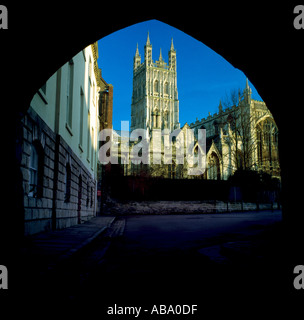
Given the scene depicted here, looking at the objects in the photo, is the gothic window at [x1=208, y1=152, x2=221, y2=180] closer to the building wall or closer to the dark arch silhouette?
the building wall

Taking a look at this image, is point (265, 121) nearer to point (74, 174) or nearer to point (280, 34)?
point (74, 174)

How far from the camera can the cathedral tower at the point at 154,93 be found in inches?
3497

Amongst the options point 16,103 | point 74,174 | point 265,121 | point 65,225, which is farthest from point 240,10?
point 265,121

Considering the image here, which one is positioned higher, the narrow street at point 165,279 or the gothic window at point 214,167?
the gothic window at point 214,167

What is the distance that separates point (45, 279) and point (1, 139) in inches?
67.2

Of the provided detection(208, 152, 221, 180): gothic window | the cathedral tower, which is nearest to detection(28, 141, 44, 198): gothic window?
detection(208, 152, 221, 180): gothic window

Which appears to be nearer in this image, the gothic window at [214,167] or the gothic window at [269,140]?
the gothic window at [214,167]

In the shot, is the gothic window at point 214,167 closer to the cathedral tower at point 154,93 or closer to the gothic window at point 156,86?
the cathedral tower at point 154,93

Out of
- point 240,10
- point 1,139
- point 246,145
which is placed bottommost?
point 1,139

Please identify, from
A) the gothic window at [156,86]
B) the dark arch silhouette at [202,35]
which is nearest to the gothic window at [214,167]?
the gothic window at [156,86]

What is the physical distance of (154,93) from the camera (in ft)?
297

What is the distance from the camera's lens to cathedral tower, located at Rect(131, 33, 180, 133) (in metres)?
88.8

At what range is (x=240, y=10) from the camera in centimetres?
398
